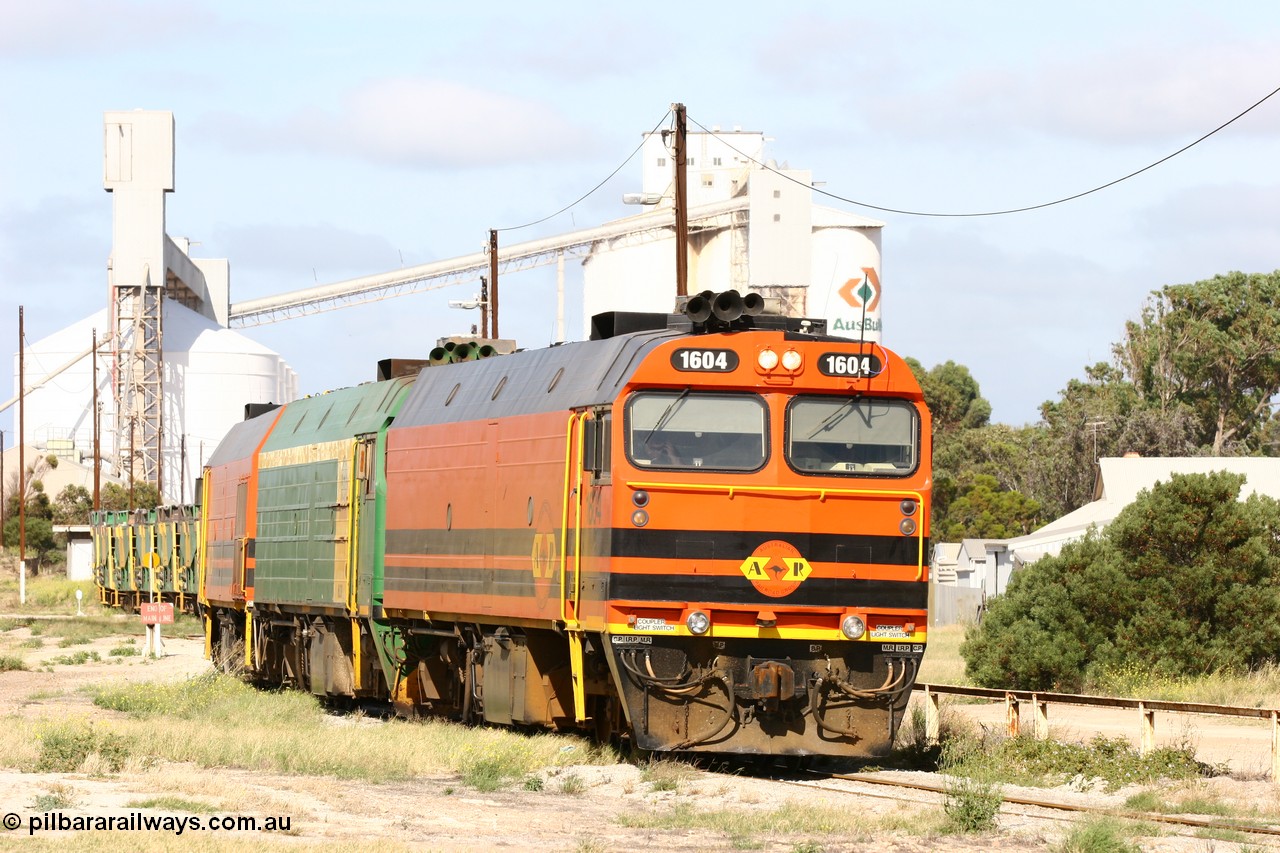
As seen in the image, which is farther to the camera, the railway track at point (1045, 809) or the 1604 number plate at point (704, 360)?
the 1604 number plate at point (704, 360)

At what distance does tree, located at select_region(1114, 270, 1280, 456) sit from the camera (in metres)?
94.1

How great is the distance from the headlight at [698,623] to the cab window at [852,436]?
1595 mm

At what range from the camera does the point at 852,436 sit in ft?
55.9

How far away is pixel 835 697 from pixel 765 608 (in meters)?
1.10

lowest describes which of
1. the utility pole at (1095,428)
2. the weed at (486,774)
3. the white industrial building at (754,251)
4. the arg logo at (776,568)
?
the weed at (486,774)

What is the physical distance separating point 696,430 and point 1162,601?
55.2 ft

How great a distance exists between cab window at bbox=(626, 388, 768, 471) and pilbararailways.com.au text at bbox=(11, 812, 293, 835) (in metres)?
4.96

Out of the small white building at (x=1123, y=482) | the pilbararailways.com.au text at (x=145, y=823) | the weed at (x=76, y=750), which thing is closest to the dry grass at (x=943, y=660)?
the small white building at (x=1123, y=482)

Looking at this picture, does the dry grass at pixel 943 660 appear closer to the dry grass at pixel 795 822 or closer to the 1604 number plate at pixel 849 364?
the 1604 number plate at pixel 849 364

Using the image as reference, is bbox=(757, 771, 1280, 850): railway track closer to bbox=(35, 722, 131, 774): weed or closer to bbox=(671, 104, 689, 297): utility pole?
bbox=(35, 722, 131, 774): weed

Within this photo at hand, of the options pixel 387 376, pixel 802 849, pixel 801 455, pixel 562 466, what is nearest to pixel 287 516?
pixel 387 376

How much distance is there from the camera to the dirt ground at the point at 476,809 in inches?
490

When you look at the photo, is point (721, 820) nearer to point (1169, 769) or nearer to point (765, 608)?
point (765, 608)

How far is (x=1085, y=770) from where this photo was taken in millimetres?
17750
